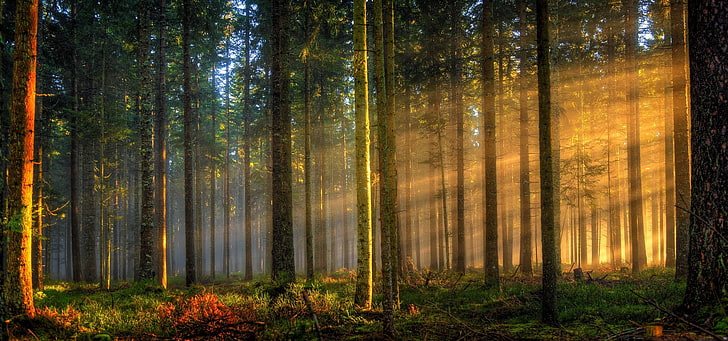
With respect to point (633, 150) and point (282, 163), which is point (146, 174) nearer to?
point (282, 163)

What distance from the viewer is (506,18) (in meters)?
17.5

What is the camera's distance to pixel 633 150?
18719mm

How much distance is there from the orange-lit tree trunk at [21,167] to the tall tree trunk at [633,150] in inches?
855

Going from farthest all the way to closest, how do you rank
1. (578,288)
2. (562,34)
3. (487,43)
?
1. (562,34)
2. (487,43)
3. (578,288)

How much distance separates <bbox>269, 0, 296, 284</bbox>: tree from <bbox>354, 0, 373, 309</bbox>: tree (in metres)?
4.32

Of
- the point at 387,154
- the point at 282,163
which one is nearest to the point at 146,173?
the point at 282,163

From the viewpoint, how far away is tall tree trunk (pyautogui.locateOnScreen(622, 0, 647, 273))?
685 inches

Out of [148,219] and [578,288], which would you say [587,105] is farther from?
[148,219]

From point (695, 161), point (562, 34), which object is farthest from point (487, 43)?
point (562, 34)

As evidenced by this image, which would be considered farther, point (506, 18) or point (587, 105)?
point (587, 105)

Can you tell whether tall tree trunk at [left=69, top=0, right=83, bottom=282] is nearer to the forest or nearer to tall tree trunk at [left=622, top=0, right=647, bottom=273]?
the forest

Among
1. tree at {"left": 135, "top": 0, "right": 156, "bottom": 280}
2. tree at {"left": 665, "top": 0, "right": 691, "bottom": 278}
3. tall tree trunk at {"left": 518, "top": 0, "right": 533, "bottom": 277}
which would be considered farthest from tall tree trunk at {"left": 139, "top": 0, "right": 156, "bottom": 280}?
tree at {"left": 665, "top": 0, "right": 691, "bottom": 278}

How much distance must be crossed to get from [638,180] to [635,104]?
4069 millimetres

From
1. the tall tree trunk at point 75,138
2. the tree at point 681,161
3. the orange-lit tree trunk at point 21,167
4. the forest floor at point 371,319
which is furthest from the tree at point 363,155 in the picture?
the tall tree trunk at point 75,138
